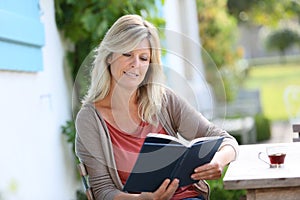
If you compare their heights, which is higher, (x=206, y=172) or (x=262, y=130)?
(x=206, y=172)

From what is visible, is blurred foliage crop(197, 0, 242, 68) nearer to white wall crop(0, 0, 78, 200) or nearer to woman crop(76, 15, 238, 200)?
white wall crop(0, 0, 78, 200)

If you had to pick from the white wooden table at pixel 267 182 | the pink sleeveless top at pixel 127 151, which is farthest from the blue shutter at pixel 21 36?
the white wooden table at pixel 267 182

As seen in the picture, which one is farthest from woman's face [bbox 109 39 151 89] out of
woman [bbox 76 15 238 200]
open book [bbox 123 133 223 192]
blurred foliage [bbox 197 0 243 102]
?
blurred foliage [bbox 197 0 243 102]

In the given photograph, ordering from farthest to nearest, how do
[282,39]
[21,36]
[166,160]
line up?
[282,39], [21,36], [166,160]

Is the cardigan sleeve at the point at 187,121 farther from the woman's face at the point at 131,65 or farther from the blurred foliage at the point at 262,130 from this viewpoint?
the blurred foliage at the point at 262,130

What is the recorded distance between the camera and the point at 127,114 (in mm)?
2711

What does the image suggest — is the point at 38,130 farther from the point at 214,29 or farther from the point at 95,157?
the point at 214,29

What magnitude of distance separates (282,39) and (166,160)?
77.0 feet

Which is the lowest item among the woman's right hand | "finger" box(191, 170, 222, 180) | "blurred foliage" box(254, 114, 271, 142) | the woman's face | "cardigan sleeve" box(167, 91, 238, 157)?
"blurred foliage" box(254, 114, 271, 142)

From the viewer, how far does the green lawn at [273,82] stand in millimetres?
17275

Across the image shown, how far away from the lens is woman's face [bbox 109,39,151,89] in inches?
102

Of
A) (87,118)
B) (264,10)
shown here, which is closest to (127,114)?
(87,118)

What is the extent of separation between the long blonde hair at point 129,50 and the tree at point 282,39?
21.3m

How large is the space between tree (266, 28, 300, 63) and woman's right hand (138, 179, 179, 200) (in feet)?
71.2
